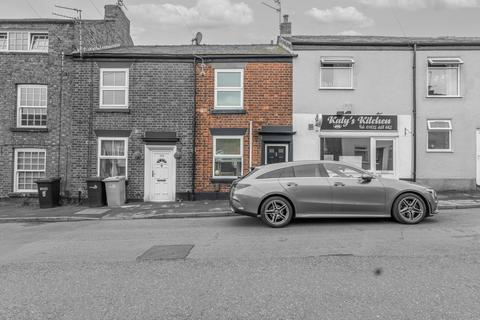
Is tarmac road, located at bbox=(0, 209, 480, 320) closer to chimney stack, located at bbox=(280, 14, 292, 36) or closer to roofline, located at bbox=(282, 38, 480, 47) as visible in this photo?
roofline, located at bbox=(282, 38, 480, 47)

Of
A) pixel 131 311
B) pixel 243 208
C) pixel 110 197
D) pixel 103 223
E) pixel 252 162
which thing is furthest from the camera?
pixel 252 162

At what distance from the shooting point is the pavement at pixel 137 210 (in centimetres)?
1154

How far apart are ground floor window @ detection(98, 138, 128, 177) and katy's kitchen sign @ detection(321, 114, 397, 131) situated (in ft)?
25.6

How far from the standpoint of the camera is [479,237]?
23.9ft

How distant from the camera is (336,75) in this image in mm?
15625

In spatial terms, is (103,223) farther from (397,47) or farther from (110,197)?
(397,47)

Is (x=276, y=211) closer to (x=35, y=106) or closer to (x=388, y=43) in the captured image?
(x=388, y=43)

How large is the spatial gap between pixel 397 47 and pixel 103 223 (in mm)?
12553

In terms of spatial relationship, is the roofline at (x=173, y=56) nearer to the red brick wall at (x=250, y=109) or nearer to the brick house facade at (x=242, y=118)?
the brick house facade at (x=242, y=118)

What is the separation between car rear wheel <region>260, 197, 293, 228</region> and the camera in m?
8.98

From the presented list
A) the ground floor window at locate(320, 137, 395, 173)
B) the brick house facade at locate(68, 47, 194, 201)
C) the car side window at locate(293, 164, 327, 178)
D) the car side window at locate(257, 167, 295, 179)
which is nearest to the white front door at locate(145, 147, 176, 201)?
the brick house facade at locate(68, 47, 194, 201)

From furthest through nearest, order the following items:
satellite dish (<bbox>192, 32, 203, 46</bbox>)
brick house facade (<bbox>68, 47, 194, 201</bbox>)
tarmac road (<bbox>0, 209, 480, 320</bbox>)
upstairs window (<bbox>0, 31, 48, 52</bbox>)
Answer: satellite dish (<bbox>192, 32, 203, 46</bbox>) < upstairs window (<bbox>0, 31, 48, 52</bbox>) < brick house facade (<bbox>68, 47, 194, 201</bbox>) < tarmac road (<bbox>0, 209, 480, 320</bbox>)

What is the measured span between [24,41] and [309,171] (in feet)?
43.5

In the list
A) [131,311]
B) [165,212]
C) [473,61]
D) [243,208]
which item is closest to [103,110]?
[165,212]
